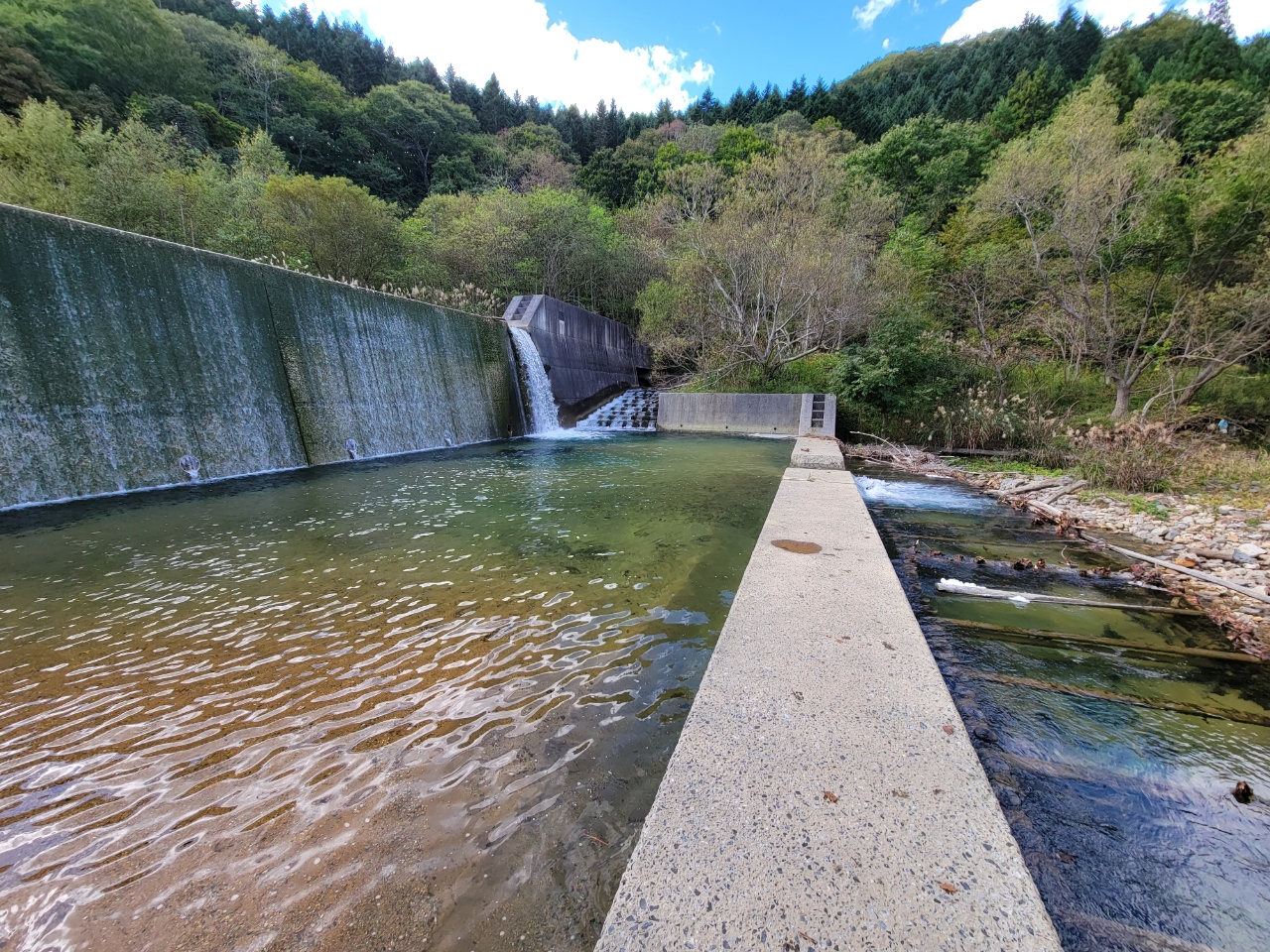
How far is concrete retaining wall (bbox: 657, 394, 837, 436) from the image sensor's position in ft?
39.1

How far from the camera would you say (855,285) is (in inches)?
521

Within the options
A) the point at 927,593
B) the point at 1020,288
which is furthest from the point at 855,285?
the point at 927,593

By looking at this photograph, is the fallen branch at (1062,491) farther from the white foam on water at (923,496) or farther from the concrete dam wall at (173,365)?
the concrete dam wall at (173,365)

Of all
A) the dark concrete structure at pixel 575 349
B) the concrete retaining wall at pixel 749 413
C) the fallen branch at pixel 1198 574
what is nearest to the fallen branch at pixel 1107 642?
the fallen branch at pixel 1198 574

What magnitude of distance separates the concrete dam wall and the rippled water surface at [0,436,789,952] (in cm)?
178

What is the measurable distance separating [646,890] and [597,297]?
78.8ft

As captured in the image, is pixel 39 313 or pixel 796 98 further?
pixel 796 98

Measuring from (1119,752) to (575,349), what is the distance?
1650 centimetres

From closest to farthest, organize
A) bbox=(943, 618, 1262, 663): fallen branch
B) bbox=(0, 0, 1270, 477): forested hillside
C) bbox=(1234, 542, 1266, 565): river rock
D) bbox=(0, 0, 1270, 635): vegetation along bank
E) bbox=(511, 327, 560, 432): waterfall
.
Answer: bbox=(943, 618, 1262, 663): fallen branch < bbox=(1234, 542, 1266, 565): river rock < bbox=(0, 0, 1270, 635): vegetation along bank < bbox=(0, 0, 1270, 477): forested hillside < bbox=(511, 327, 560, 432): waterfall

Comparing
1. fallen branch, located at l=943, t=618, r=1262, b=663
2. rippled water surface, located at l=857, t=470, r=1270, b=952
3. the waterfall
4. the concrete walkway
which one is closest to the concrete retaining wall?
the waterfall

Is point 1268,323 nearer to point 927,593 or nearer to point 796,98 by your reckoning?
point 927,593

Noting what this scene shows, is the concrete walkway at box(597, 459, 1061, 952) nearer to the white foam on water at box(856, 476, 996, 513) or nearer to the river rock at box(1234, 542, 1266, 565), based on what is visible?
the river rock at box(1234, 542, 1266, 565)

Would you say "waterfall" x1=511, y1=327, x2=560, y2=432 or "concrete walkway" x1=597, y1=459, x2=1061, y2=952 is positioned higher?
"waterfall" x1=511, y1=327, x2=560, y2=432

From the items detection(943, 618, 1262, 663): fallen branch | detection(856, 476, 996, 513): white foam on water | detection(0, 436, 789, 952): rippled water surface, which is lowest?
detection(856, 476, 996, 513): white foam on water
